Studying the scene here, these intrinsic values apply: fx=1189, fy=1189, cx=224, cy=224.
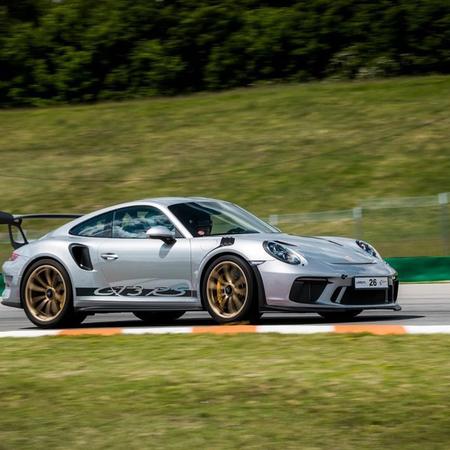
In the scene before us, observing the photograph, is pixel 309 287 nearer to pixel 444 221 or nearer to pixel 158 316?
pixel 158 316

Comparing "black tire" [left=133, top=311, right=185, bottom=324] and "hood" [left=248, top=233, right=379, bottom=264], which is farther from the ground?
"hood" [left=248, top=233, right=379, bottom=264]

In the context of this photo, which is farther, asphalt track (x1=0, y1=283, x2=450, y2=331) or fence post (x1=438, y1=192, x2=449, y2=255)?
fence post (x1=438, y1=192, x2=449, y2=255)

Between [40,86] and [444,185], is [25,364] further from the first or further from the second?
[40,86]

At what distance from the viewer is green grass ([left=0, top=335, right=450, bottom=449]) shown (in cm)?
543

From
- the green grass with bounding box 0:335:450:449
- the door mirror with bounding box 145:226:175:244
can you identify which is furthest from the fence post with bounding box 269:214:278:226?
the green grass with bounding box 0:335:450:449

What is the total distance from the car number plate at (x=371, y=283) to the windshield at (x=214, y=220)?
1.22m

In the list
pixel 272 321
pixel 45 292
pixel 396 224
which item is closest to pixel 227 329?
pixel 272 321

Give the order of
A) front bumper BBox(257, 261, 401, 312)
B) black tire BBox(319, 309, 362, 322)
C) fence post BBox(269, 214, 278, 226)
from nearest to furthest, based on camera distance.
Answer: front bumper BBox(257, 261, 401, 312) → black tire BBox(319, 309, 362, 322) → fence post BBox(269, 214, 278, 226)

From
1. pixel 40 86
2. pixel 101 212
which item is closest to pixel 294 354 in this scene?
pixel 101 212

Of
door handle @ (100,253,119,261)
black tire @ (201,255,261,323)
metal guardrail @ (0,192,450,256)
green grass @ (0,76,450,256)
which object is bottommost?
black tire @ (201,255,261,323)

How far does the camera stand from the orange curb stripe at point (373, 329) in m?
8.73

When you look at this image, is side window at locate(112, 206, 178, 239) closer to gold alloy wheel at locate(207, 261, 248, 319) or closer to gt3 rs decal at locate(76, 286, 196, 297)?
gt3 rs decal at locate(76, 286, 196, 297)

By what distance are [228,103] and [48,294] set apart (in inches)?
887

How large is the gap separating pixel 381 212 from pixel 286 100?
14.5 meters
